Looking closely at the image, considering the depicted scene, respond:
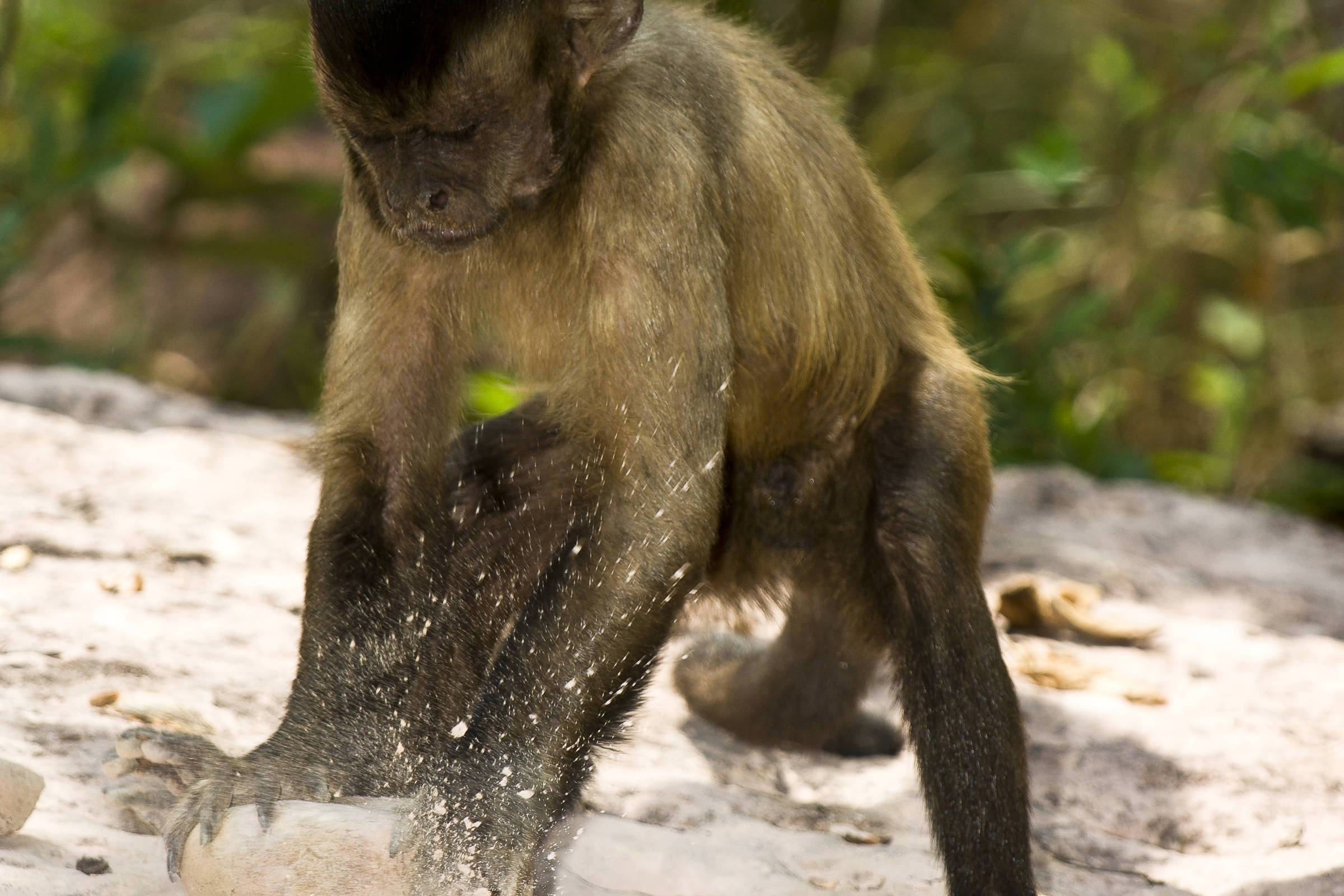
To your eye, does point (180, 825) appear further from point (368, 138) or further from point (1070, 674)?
point (1070, 674)

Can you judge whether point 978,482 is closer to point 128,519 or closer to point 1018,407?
point 128,519

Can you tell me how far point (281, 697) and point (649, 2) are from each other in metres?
1.94

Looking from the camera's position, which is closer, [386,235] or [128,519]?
[386,235]

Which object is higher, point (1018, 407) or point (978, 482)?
point (978, 482)

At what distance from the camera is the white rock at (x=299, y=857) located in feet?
8.05

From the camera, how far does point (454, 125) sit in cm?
271

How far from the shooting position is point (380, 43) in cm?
255

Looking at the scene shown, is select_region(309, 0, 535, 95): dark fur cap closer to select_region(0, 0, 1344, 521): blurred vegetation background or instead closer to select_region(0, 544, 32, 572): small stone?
select_region(0, 544, 32, 572): small stone

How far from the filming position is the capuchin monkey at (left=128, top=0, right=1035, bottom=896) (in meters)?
2.73

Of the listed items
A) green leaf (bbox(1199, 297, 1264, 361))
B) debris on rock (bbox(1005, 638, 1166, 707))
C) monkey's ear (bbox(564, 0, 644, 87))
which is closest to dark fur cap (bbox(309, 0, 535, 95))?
monkey's ear (bbox(564, 0, 644, 87))

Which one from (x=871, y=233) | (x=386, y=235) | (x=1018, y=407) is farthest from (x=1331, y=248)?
(x=386, y=235)

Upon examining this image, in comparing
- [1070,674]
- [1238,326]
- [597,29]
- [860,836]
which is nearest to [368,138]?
[597,29]

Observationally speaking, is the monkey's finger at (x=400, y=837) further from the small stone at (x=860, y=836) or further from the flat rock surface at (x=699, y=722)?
the small stone at (x=860, y=836)

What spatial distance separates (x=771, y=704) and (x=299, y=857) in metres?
1.66
